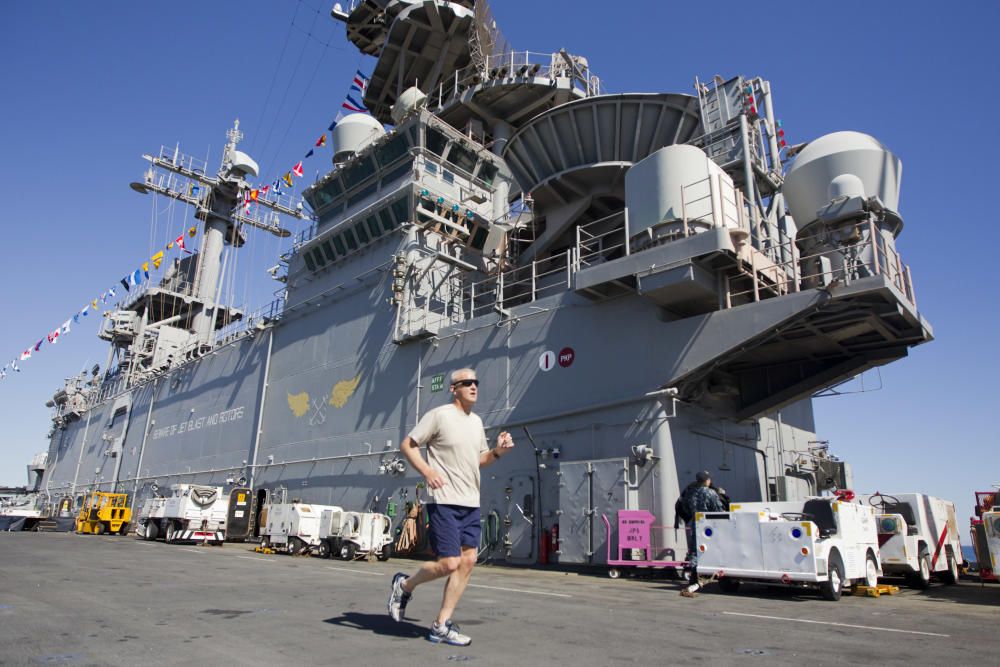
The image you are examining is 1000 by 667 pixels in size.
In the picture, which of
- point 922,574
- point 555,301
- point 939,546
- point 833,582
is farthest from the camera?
point 555,301

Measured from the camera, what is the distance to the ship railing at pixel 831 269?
33.6ft

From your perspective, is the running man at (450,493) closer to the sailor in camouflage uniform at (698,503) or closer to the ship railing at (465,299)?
the sailor in camouflage uniform at (698,503)

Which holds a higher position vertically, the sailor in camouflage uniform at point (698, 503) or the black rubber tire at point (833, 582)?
the sailor in camouflage uniform at point (698, 503)

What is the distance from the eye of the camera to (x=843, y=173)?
1130 cm

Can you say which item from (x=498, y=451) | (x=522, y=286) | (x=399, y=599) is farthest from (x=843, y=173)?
(x=399, y=599)

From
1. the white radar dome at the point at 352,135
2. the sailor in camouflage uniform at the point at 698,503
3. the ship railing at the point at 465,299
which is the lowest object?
the sailor in camouflage uniform at the point at 698,503

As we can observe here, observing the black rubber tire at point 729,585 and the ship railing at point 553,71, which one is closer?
the black rubber tire at point 729,585

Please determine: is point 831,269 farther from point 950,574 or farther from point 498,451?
point 498,451

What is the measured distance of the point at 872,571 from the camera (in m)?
8.55

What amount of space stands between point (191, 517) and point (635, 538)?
47.4 feet

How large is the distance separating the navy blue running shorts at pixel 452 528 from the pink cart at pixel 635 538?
7.55 m

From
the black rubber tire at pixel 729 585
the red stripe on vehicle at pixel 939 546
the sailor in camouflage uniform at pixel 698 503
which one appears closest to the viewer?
the black rubber tire at pixel 729 585

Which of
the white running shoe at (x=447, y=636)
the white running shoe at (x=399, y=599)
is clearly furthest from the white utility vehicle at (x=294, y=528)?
the white running shoe at (x=447, y=636)

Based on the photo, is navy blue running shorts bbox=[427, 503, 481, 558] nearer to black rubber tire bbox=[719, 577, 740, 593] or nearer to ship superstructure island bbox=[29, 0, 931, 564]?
black rubber tire bbox=[719, 577, 740, 593]
